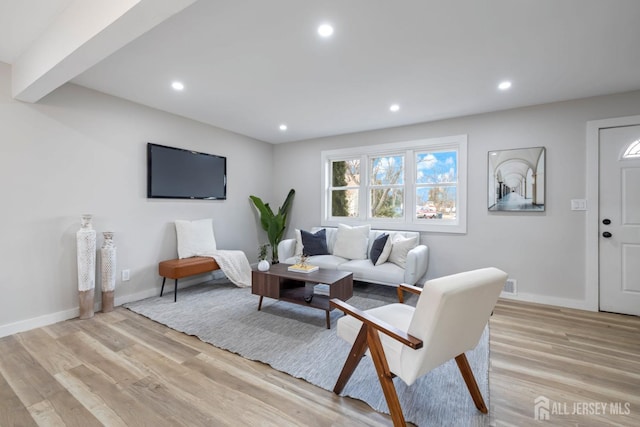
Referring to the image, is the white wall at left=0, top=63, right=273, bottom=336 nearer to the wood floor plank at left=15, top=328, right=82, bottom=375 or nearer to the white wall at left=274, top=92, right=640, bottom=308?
the wood floor plank at left=15, top=328, right=82, bottom=375

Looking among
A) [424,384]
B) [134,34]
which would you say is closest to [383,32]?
[134,34]

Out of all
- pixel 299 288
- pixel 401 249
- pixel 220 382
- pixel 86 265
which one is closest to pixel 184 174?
pixel 86 265

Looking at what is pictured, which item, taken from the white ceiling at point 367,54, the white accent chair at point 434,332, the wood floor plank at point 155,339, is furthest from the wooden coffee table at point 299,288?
the white ceiling at point 367,54

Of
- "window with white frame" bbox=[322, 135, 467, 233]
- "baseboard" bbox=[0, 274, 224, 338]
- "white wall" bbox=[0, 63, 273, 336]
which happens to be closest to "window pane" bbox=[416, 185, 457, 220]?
"window with white frame" bbox=[322, 135, 467, 233]

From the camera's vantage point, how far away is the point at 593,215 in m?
3.19

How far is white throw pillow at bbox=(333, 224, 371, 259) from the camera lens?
4.04 meters

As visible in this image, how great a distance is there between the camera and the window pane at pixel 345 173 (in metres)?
4.84

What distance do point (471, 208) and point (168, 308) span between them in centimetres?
392

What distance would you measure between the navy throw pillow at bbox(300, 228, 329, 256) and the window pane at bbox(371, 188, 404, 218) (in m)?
0.96

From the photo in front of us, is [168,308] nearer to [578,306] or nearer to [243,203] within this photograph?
[243,203]

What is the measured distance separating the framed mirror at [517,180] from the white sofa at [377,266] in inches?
43.8

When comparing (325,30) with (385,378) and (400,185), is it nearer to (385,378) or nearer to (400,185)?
(385,378)

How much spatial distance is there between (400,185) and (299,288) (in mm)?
2256

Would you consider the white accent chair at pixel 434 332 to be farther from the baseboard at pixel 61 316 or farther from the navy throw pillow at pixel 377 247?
the baseboard at pixel 61 316
